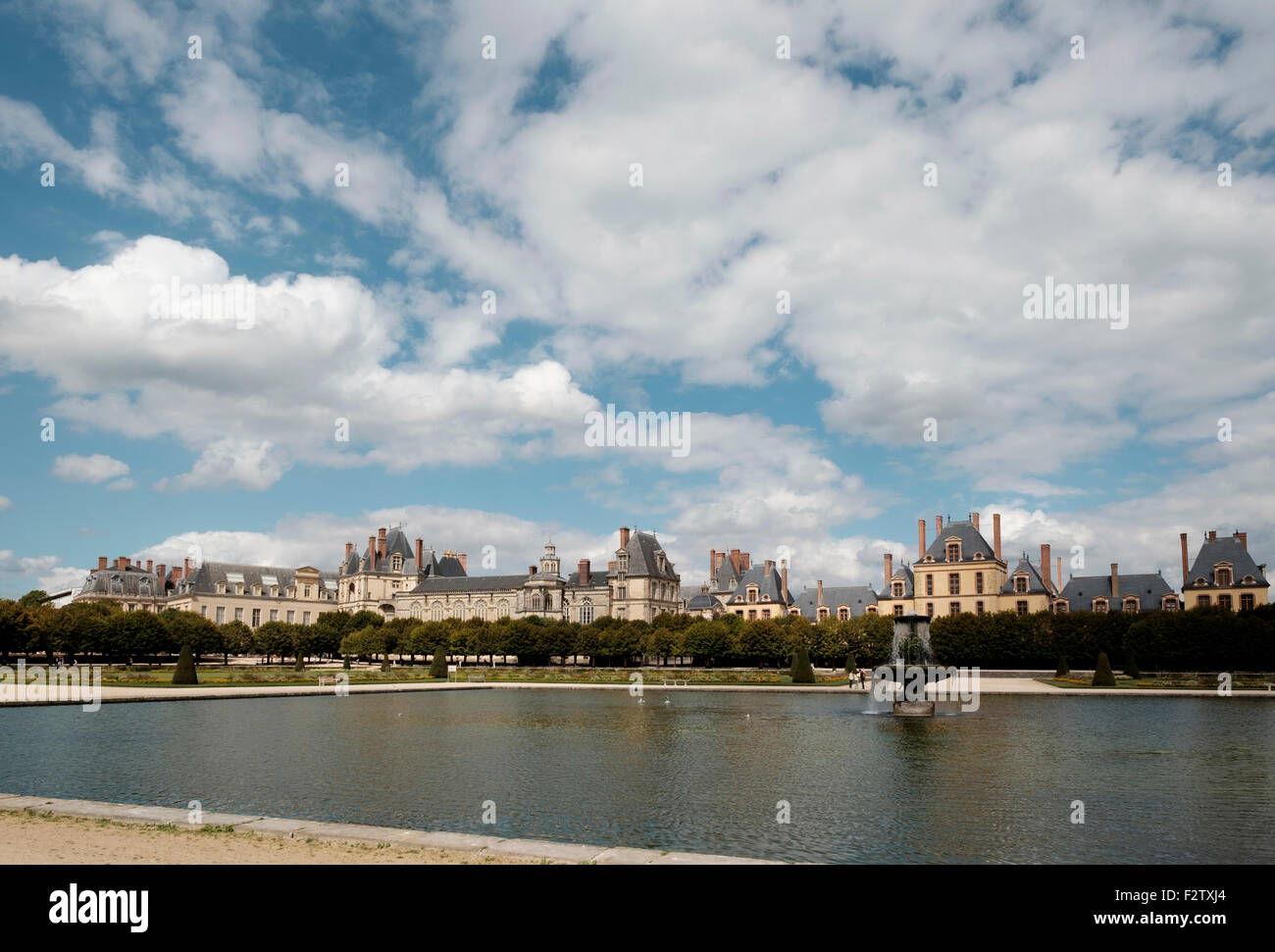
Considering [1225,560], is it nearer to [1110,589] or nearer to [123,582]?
[1110,589]

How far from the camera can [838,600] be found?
301 ft

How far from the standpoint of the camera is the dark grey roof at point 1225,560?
69.7m

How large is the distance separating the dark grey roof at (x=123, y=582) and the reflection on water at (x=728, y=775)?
83062 millimetres

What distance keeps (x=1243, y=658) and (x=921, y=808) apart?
5083cm

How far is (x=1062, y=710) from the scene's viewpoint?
3203cm

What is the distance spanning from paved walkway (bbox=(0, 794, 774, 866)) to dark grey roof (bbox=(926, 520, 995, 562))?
247 ft

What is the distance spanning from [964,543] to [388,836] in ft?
253

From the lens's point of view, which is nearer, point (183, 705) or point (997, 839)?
point (997, 839)

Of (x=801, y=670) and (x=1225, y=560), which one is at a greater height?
(x=1225, y=560)

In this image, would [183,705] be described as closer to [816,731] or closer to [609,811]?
[816,731]

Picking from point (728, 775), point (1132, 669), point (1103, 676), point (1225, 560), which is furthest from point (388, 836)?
point (1225, 560)

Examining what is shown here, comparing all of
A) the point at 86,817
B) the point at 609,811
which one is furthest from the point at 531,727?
the point at 86,817

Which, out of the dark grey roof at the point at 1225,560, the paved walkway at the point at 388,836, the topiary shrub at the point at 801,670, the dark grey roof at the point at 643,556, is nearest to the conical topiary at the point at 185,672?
the topiary shrub at the point at 801,670
